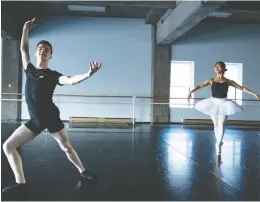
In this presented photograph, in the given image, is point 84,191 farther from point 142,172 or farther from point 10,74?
point 10,74

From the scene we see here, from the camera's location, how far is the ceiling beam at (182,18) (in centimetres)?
614

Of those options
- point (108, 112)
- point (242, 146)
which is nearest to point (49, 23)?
point (108, 112)

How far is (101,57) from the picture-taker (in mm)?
10703

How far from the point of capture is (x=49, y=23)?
35.0 ft

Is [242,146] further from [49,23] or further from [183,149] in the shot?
[49,23]

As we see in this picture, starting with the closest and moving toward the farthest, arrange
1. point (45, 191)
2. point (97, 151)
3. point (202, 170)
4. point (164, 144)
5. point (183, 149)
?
point (45, 191)
point (202, 170)
point (97, 151)
point (183, 149)
point (164, 144)

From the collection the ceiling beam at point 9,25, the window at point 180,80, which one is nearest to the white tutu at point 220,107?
the window at point 180,80

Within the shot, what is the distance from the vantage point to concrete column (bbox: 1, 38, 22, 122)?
10352 millimetres

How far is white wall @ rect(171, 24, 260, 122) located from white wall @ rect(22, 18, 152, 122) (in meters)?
1.20

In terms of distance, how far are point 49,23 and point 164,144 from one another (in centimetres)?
661

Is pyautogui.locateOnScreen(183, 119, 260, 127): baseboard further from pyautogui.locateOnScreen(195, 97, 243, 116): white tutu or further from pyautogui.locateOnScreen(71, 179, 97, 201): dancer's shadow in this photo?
pyautogui.locateOnScreen(71, 179, 97, 201): dancer's shadow

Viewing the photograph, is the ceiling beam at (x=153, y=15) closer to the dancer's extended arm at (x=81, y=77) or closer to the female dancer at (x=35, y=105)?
the female dancer at (x=35, y=105)

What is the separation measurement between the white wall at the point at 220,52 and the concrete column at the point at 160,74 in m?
0.32

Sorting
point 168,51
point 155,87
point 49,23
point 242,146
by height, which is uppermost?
point 49,23
